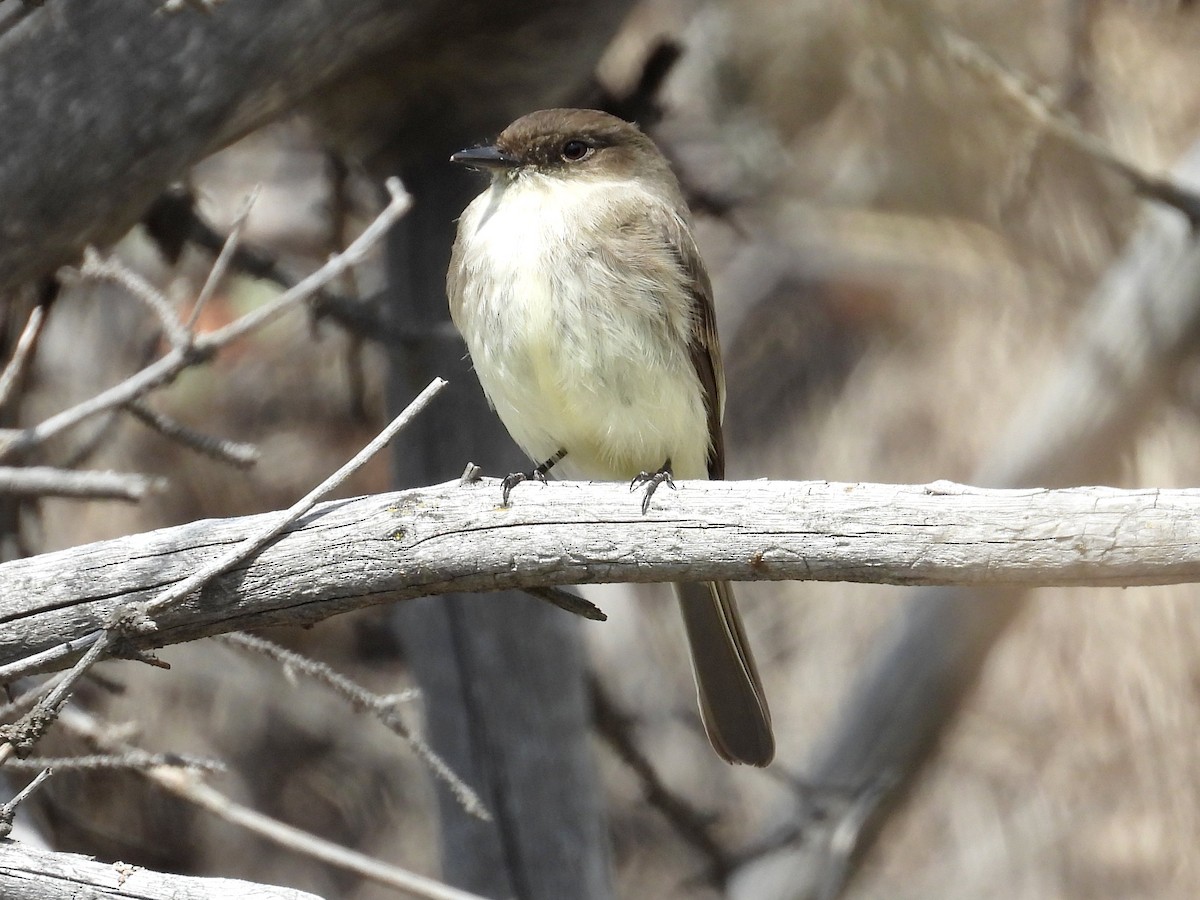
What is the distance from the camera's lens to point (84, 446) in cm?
302

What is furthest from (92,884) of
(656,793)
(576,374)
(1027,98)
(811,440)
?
(811,440)

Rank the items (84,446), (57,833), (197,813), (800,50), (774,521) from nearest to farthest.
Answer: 1. (774,521)
2. (84,446)
3. (57,833)
4. (197,813)
5. (800,50)

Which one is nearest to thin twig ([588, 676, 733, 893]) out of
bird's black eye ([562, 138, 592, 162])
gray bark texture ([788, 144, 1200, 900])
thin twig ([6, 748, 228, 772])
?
gray bark texture ([788, 144, 1200, 900])

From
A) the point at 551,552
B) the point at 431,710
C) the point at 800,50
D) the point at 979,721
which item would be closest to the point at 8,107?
the point at 551,552

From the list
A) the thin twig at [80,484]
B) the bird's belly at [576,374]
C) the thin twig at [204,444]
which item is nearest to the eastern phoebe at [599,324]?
the bird's belly at [576,374]

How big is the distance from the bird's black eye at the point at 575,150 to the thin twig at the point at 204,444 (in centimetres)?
114

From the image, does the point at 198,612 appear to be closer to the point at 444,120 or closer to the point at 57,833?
the point at 444,120

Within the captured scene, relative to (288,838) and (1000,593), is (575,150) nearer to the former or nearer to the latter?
(288,838)

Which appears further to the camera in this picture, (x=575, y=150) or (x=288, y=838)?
(x=575, y=150)

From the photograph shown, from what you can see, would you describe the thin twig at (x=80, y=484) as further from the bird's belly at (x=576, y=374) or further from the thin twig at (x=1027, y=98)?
the thin twig at (x=1027, y=98)

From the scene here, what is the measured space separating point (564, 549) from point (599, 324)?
1.04 metres

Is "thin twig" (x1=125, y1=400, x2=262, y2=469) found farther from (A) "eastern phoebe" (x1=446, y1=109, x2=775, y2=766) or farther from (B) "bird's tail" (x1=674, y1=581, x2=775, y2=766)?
(B) "bird's tail" (x1=674, y1=581, x2=775, y2=766)

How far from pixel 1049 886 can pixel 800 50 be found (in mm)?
3265

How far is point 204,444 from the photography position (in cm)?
241
